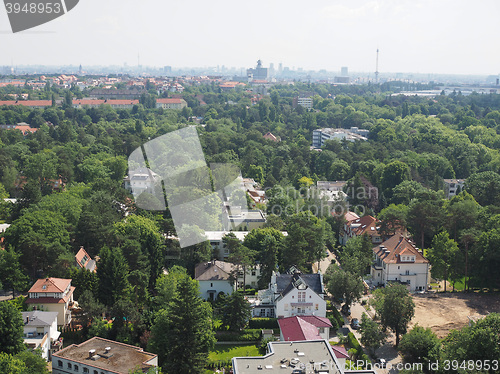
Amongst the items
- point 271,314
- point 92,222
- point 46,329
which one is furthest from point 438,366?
point 92,222

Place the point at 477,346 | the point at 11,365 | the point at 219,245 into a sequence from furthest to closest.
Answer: the point at 219,245
the point at 477,346
the point at 11,365

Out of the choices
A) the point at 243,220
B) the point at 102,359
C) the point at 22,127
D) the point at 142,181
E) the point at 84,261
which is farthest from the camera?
the point at 22,127

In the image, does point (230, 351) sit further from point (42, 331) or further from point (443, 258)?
point (443, 258)

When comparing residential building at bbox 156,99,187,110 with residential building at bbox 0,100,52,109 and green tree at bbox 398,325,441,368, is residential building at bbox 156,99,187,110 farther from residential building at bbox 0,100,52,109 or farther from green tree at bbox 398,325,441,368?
green tree at bbox 398,325,441,368

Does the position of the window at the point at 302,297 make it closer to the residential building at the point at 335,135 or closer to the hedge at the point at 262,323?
the hedge at the point at 262,323

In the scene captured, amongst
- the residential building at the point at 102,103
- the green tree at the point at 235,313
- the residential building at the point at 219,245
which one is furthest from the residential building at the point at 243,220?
the residential building at the point at 102,103

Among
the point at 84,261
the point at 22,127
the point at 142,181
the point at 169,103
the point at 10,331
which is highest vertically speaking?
the point at 169,103

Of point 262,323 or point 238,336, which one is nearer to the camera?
point 238,336

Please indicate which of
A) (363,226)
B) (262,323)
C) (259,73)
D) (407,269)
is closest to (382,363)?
(262,323)
